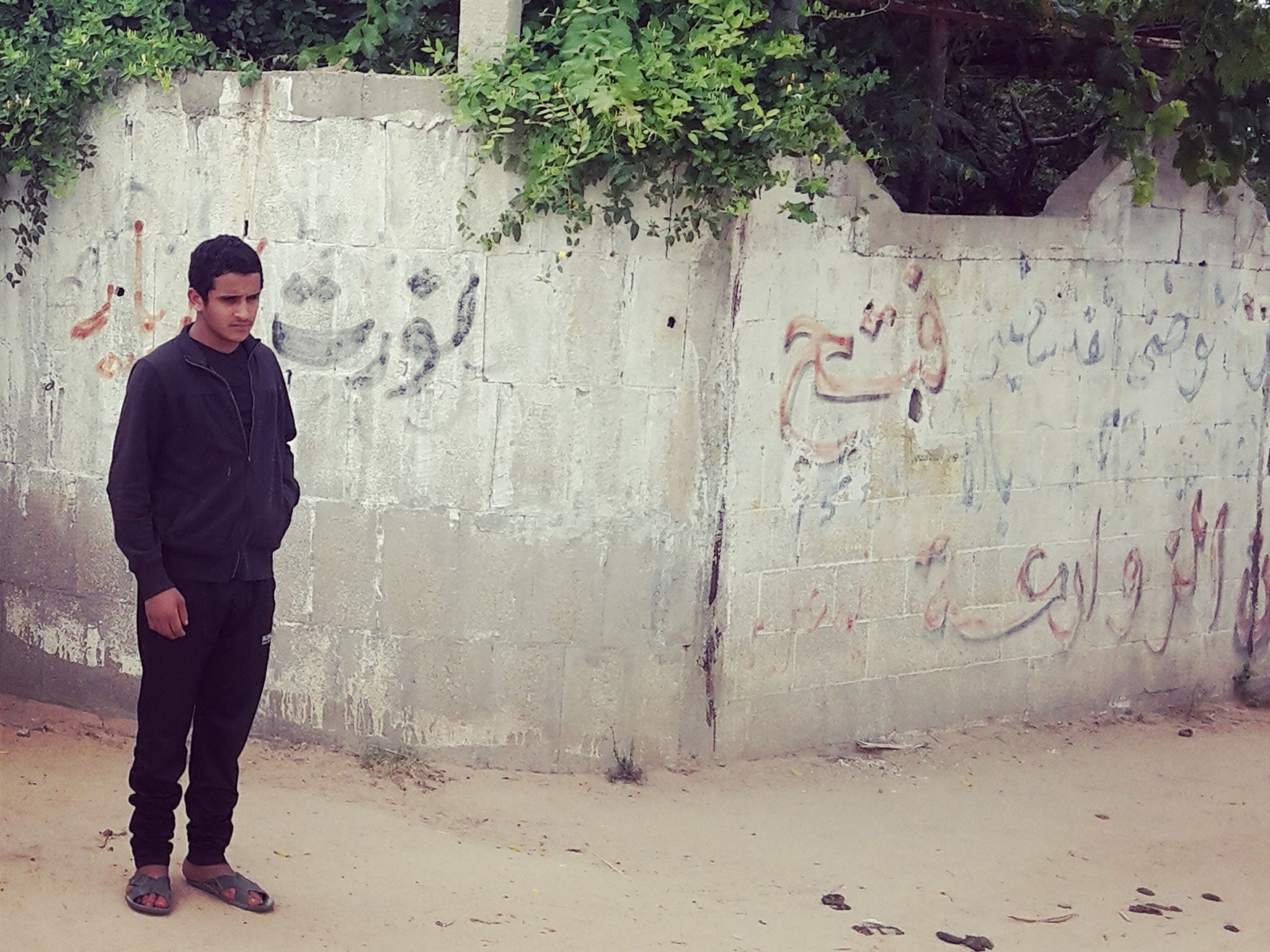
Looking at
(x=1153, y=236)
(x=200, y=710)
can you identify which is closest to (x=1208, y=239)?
(x=1153, y=236)

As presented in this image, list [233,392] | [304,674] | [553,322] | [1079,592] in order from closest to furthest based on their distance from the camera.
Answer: [233,392]
[553,322]
[304,674]
[1079,592]

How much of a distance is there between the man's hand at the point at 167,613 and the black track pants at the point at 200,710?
7cm

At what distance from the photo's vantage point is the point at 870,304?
6184 millimetres

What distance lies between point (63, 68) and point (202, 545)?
2.76 metres

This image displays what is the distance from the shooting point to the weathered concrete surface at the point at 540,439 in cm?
566

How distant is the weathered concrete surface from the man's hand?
5.97 ft

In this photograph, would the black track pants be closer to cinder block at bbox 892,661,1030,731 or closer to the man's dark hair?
the man's dark hair

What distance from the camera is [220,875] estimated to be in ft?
14.0

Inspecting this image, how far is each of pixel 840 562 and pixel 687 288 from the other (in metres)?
1.39

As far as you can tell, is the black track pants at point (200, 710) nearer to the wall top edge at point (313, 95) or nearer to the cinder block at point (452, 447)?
the cinder block at point (452, 447)

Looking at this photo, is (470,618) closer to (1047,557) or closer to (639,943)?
(639,943)

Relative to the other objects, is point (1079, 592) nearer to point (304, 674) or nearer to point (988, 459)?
point (988, 459)

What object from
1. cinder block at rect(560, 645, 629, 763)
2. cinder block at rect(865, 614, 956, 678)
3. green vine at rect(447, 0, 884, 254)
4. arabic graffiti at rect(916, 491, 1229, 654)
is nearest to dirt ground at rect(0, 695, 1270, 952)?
cinder block at rect(560, 645, 629, 763)

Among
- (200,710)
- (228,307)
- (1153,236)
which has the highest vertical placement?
(1153,236)
